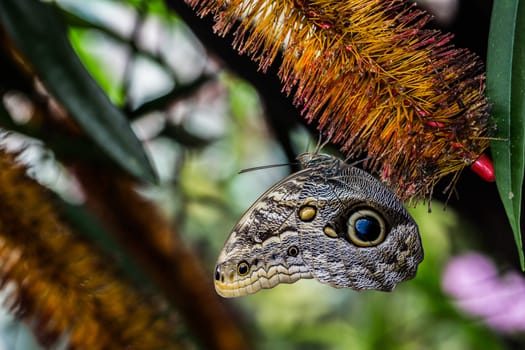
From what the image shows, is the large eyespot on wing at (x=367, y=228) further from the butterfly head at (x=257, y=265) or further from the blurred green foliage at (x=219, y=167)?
→ the blurred green foliage at (x=219, y=167)

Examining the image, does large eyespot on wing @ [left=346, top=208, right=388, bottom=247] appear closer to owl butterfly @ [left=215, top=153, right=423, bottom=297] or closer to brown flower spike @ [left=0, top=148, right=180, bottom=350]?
owl butterfly @ [left=215, top=153, right=423, bottom=297]

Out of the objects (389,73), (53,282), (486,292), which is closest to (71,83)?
(53,282)

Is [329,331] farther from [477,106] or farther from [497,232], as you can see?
[477,106]

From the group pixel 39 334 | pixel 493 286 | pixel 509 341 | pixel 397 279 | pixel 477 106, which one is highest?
pixel 477 106

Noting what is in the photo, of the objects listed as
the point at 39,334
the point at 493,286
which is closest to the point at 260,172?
the point at 493,286

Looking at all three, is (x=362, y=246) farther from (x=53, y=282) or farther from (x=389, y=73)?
(x=53, y=282)

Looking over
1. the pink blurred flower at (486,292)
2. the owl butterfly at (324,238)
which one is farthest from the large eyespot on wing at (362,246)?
the pink blurred flower at (486,292)

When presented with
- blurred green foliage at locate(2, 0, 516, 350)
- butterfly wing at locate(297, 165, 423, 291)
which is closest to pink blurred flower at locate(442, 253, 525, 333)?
blurred green foliage at locate(2, 0, 516, 350)
